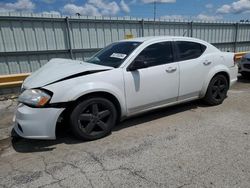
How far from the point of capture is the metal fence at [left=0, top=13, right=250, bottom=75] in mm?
6574

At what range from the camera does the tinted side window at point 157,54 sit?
4087 mm

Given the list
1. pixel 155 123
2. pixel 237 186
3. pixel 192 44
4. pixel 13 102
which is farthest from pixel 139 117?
pixel 13 102

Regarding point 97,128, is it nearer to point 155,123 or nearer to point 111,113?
point 111,113

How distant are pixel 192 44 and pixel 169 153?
2.60 meters

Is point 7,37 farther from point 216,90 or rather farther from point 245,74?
point 245,74

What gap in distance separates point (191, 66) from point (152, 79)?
3.37ft

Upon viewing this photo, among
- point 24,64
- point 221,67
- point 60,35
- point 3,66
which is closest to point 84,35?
point 60,35

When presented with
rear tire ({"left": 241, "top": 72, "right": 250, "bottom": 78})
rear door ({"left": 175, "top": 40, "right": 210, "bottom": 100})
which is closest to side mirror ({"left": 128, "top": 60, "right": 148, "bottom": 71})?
rear door ({"left": 175, "top": 40, "right": 210, "bottom": 100})

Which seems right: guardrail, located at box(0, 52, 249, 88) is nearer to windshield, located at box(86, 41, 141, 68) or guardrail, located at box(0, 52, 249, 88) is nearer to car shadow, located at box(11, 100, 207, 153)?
car shadow, located at box(11, 100, 207, 153)

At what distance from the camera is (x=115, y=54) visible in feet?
13.9

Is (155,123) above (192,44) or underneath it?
underneath

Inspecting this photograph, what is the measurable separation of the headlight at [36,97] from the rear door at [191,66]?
2.57 metres

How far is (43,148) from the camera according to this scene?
349 centimetres

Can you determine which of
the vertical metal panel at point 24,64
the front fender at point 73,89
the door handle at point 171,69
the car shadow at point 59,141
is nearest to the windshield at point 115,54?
the front fender at point 73,89
